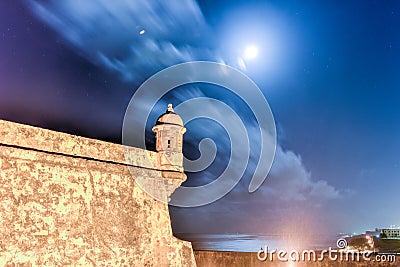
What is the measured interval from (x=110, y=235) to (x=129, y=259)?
61cm

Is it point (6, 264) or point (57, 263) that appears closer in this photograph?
point (6, 264)

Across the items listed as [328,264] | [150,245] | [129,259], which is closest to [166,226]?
[150,245]

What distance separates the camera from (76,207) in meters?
6.62

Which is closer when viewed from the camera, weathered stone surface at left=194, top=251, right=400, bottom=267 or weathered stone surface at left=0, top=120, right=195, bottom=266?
weathered stone surface at left=0, top=120, right=195, bottom=266

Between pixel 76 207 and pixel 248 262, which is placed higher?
pixel 76 207

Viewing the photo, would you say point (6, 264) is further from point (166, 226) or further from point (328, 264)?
point (328, 264)

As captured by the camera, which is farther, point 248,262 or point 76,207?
point 248,262

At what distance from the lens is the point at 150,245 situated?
25.4 feet

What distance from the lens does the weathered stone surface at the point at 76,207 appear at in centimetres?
591

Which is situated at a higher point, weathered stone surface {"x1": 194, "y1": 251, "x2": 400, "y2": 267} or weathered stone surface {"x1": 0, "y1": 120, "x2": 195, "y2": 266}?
weathered stone surface {"x1": 0, "y1": 120, "x2": 195, "y2": 266}

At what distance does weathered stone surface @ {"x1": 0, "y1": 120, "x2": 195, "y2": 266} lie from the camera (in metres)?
5.91

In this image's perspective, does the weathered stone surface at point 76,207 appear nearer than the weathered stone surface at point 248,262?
Yes

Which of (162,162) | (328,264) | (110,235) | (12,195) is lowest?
(328,264)

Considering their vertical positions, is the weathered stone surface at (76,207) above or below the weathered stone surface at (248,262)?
above
